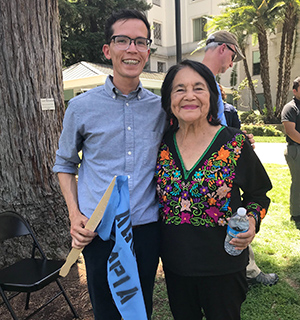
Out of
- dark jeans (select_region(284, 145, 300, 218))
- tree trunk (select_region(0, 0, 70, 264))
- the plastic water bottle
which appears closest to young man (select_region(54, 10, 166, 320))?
the plastic water bottle

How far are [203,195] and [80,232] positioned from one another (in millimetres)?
704

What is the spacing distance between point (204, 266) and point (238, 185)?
0.49m

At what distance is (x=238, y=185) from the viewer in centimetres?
182

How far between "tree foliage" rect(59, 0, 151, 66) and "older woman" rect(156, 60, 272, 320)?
64.0ft

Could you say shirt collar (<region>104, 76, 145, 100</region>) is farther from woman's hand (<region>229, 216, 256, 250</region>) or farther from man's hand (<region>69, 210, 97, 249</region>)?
woman's hand (<region>229, 216, 256, 250</region>)

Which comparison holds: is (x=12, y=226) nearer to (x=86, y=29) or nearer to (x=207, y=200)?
(x=207, y=200)

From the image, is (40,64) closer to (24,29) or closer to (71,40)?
(24,29)

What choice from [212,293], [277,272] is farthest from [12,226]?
[277,272]

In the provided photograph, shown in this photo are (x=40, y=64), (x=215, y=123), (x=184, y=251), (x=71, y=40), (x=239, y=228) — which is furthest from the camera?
(x=71, y=40)

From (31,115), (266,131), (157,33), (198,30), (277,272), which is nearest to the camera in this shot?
(31,115)

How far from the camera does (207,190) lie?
175 cm

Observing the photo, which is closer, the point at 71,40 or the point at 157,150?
the point at 157,150

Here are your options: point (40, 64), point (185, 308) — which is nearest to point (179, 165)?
point (185, 308)

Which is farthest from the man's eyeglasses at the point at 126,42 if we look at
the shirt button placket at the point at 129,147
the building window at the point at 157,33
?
the building window at the point at 157,33
